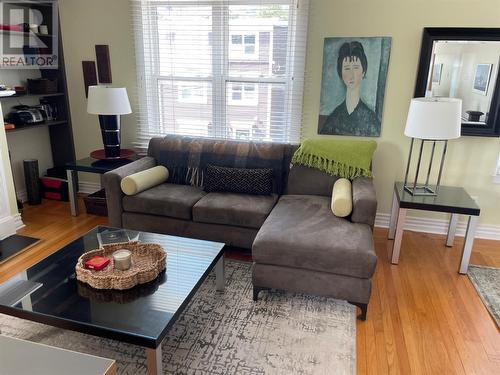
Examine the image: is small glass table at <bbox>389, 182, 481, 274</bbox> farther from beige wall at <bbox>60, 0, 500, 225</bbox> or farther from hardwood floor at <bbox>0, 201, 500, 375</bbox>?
beige wall at <bbox>60, 0, 500, 225</bbox>

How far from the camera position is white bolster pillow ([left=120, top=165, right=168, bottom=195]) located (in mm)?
2955

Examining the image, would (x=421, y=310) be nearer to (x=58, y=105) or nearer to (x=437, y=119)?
(x=437, y=119)

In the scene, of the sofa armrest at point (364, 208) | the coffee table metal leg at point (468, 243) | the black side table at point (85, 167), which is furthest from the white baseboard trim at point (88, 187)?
the coffee table metal leg at point (468, 243)

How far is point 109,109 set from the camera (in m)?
3.31

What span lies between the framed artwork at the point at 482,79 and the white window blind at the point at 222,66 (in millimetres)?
1396

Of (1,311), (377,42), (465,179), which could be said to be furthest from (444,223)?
(1,311)

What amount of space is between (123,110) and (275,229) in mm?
1914

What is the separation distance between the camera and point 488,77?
9.75ft

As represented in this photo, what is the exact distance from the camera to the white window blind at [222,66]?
328 cm

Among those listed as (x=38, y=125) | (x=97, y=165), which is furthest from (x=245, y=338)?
(x=38, y=125)

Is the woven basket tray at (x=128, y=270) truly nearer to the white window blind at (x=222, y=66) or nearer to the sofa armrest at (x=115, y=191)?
the sofa armrest at (x=115, y=191)

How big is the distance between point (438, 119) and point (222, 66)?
6.27 feet

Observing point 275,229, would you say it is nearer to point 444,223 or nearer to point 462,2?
point 444,223

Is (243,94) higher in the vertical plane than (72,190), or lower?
higher
